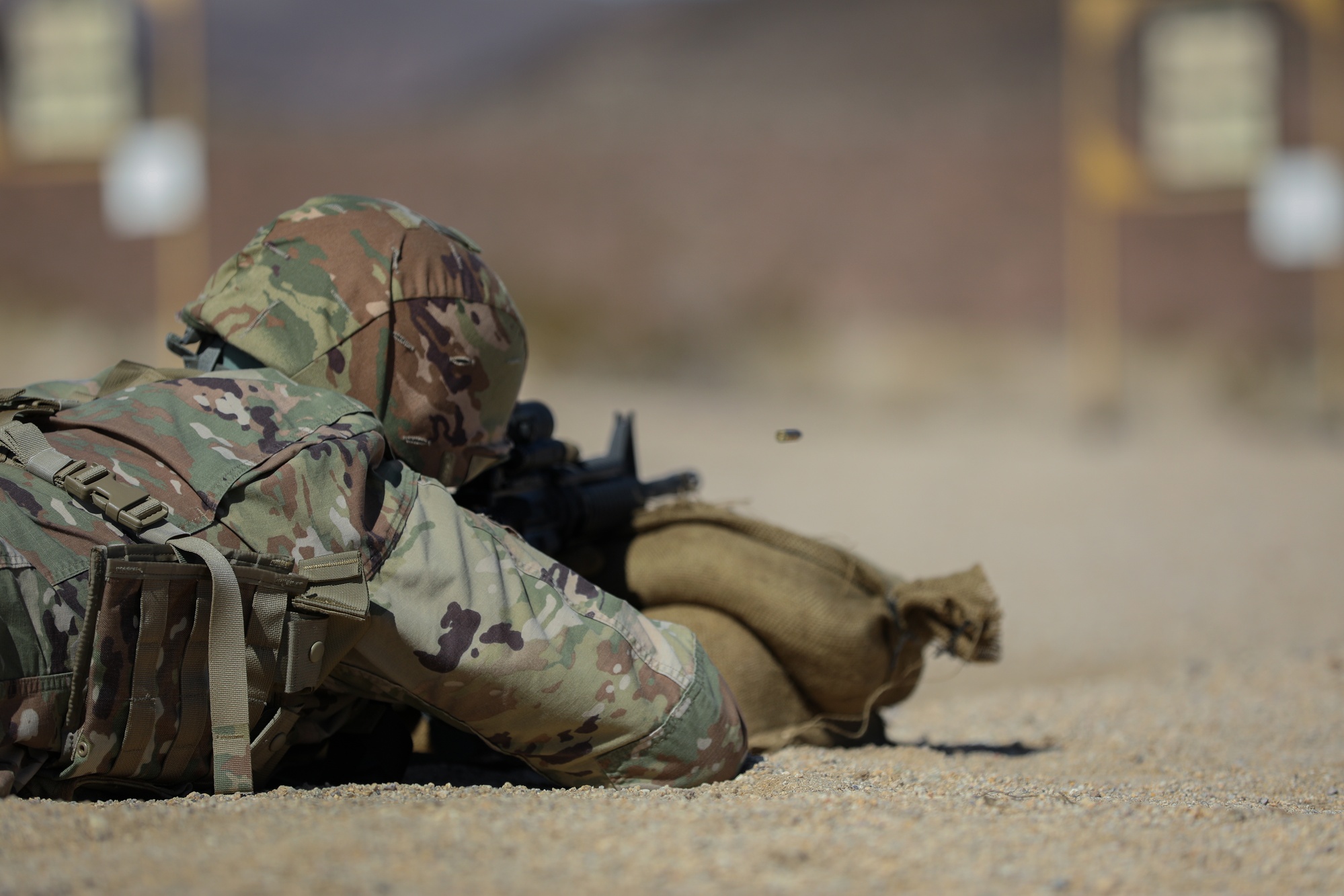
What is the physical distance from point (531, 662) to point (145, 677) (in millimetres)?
555

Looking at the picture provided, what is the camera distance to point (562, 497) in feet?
9.68

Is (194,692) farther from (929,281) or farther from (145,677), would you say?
(929,281)

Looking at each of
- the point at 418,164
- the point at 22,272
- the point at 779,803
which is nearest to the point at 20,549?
the point at 779,803

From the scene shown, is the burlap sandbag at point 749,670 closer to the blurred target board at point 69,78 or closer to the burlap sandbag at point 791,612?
the burlap sandbag at point 791,612

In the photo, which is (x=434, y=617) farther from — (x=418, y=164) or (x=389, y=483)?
(x=418, y=164)

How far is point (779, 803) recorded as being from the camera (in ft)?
6.48

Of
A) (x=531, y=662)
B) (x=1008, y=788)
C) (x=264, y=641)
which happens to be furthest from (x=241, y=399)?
(x=1008, y=788)

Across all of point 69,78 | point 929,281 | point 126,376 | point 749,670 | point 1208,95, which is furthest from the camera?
point 929,281

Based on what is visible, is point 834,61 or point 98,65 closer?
point 98,65

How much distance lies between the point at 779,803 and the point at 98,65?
45.7 ft

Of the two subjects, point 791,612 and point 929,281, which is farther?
point 929,281

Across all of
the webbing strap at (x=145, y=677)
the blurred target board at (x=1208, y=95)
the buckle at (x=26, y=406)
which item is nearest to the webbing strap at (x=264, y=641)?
the webbing strap at (x=145, y=677)

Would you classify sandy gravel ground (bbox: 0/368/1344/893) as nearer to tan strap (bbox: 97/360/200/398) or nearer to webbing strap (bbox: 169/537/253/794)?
webbing strap (bbox: 169/537/253/794)

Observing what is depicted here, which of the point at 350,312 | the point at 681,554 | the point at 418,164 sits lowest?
the point at 681,554
